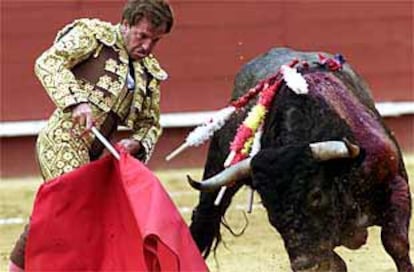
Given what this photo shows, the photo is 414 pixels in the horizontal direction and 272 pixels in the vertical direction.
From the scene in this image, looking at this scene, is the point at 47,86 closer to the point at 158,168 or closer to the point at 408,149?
the point at 158,168

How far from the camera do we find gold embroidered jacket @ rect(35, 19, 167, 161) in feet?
11.0

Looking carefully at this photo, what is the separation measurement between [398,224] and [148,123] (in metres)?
0.84

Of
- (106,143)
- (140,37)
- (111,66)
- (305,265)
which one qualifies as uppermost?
(140,37)

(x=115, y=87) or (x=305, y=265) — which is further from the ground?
(x=115, y=87)

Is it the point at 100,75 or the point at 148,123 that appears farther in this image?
the point at 148,123

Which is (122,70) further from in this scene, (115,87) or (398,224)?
(398,224)

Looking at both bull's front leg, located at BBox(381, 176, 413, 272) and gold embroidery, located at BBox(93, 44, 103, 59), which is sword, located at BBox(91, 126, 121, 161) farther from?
bull's front leg, located at BBox(381, 176, 413, 272)

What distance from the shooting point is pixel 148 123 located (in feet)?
11.9

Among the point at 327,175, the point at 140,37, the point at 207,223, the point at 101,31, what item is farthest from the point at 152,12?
the point at 207,223

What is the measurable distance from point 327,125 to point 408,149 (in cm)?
421

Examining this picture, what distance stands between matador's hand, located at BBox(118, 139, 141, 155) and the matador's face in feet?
0.77

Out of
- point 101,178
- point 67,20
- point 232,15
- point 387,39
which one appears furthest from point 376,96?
point 101,178

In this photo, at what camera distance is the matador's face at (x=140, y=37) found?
10.8ft

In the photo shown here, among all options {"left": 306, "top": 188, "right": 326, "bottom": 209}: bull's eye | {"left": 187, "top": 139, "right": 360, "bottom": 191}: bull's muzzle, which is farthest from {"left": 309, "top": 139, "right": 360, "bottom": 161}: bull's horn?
{"left": 306, "top": 188, "right": 326, "bottom": 209}: bull's eye
